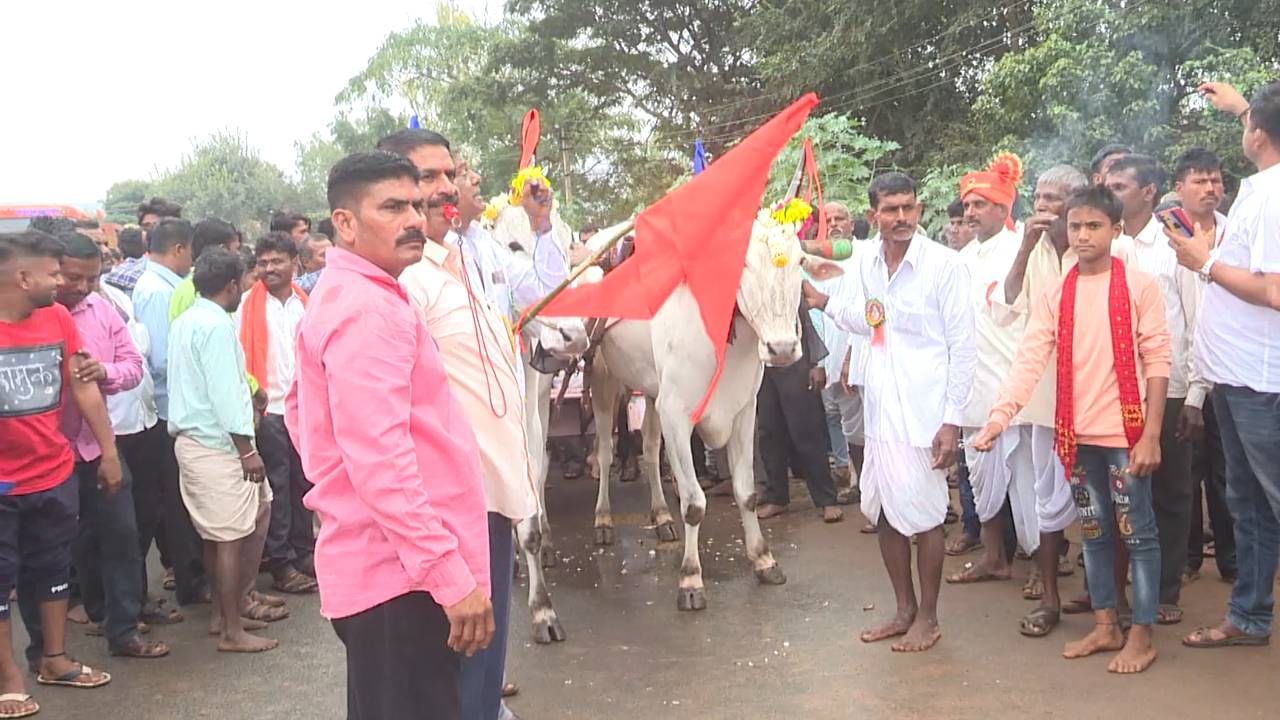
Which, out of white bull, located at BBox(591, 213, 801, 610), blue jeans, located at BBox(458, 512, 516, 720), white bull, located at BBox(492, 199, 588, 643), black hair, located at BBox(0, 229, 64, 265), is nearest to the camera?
blue jeans, located at BBox(458, 512, 516, 720)

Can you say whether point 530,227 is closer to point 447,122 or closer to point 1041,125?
point 1041,125

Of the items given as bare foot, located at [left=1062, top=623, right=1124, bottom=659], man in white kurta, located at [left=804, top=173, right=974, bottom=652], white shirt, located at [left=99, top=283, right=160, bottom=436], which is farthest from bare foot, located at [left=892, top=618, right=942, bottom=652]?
white shirt, located at [left=99, top=283, right=160, bottom=436]

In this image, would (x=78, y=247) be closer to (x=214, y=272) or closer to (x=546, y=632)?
(x=214, y=272)

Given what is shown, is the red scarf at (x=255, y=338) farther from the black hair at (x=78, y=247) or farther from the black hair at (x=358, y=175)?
the black hair at (x=358, y=175)

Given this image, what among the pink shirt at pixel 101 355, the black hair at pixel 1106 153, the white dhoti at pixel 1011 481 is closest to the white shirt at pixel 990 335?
the white dhoti at pixel 1011 481

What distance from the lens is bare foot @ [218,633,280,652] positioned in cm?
575

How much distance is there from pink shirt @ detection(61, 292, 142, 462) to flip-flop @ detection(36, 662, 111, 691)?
104cm

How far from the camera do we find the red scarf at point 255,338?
21.5ft

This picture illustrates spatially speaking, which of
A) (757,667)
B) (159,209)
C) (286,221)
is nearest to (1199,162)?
(757,667)

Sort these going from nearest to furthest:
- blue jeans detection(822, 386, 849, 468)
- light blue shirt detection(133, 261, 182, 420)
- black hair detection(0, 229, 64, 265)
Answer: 1. black hair detection(0, 229, 64, 265)
2. light blue shirt detection(133, 261, 182, 420)
3. blue jeans detection(822, 386, 849, 468)

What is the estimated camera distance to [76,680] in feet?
17.1

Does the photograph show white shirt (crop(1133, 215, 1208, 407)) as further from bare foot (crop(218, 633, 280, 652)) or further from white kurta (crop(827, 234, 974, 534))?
bare foot (crop(218, 633, 280, 652))

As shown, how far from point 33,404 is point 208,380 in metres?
0.91

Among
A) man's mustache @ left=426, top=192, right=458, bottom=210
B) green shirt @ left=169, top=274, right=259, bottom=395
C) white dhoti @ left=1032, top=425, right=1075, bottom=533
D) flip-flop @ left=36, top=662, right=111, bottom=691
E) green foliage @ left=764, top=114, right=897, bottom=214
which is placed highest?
green foliage @ left=764, top=114, right=897, bottom=214
